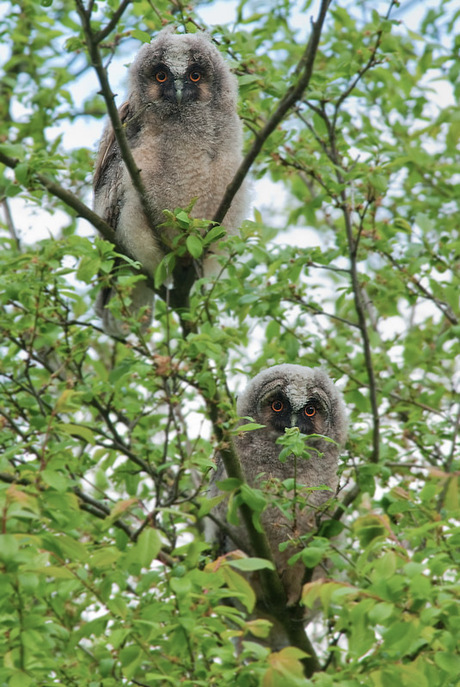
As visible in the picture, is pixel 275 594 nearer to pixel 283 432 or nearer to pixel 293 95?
pixel 283 432

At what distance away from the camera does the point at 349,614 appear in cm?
237

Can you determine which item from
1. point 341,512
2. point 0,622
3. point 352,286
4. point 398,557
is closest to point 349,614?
point 398,557

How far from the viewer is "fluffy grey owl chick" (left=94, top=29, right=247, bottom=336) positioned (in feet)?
16.0

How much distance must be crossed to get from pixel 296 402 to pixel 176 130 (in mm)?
1816

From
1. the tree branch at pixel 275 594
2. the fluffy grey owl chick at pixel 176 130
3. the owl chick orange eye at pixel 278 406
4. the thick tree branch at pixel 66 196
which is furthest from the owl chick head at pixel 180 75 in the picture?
the tree branch at pixel 275 594

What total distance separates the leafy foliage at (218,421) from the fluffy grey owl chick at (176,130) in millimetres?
208

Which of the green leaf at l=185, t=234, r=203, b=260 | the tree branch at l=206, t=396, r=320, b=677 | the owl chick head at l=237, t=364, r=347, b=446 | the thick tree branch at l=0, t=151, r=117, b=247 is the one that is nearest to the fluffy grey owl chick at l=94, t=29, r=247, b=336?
the thick tree branch at l=0, t=151, r=117, b=247

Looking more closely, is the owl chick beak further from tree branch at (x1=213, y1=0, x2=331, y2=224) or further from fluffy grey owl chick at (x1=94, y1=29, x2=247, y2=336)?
tree branch at (x1=213, y1=0, x2=331, y2=224)

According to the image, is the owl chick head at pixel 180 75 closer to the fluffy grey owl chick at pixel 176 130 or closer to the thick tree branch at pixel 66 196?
the fluffy grey owl chick at pixel 176 130

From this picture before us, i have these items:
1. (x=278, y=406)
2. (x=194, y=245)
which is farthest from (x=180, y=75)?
(x=278, y=406)

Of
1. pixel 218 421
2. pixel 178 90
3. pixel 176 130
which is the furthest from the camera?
pixel 176 130

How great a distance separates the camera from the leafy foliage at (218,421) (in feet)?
7.96

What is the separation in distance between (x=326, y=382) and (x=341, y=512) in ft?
2.90

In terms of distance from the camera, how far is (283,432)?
449 cm
